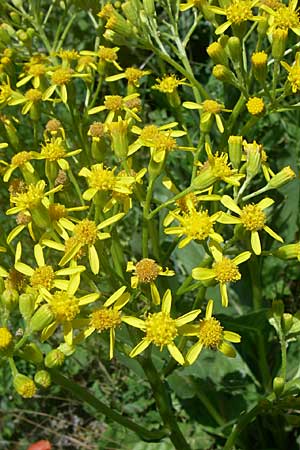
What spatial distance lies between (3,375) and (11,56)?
1.37 m

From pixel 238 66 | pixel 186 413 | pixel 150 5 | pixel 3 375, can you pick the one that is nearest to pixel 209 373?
pixel 186 413

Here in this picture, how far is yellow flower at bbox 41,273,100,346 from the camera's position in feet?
5.62

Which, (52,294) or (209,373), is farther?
(209,373)

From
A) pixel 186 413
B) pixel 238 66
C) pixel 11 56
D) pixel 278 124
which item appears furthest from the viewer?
pixel 278 124

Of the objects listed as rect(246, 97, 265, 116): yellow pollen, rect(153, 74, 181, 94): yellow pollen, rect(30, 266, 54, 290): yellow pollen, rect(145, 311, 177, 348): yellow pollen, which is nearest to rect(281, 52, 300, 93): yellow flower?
rect(246, 97, 265, 116): yellow pollen

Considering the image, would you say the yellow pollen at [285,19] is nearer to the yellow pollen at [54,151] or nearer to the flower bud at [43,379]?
the yellow pollen at [54,151]

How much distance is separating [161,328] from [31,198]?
508mm

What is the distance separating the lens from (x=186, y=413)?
282cm

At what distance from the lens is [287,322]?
Result: 6.52 ft

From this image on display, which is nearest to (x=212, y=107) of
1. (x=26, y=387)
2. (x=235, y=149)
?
(x=235, y=149)

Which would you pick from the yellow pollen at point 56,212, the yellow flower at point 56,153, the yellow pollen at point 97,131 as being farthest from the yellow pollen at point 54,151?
the yellow pollen at point 56,212

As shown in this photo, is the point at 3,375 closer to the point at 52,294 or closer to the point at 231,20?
the point at 52,294

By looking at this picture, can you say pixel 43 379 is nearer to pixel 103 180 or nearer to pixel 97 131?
pixel 103 180

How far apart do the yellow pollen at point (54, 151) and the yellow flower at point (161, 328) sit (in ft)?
1.98
